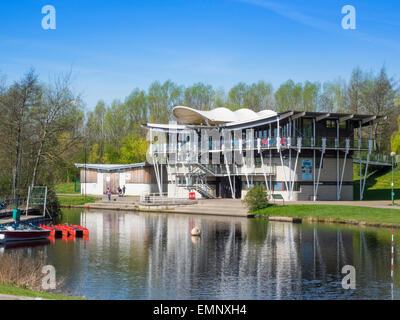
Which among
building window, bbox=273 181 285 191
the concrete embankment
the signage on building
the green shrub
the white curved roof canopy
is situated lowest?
Result: the concrete embankment

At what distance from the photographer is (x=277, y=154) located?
171ft

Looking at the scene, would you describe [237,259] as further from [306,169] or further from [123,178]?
[123,178]

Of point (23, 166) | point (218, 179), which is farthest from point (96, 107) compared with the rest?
point (23, 166)

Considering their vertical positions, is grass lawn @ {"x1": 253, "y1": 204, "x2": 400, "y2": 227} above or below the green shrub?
below

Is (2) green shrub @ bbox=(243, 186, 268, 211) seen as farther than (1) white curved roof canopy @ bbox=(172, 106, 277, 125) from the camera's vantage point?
No

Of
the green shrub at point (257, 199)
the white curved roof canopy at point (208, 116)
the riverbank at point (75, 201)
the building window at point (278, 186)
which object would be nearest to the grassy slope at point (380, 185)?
the building window at point (278, 186)

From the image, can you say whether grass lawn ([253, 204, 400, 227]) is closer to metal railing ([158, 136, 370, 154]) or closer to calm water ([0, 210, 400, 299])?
calm water ([0, 210, 400, 299])

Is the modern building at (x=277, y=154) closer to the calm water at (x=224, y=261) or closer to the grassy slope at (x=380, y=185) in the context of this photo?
the grassy slope at (x=380, y=185)

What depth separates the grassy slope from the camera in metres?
56.7

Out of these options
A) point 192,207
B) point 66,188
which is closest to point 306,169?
point 192,207

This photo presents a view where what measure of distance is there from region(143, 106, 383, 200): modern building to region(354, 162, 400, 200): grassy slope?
175 inches

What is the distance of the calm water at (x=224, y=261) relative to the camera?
733 inches

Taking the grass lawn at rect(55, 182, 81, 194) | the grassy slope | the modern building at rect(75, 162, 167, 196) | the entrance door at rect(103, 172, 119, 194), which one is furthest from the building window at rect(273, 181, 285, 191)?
the grass lawn at rect(55, 182, 81, 194)

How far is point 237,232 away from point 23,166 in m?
21.6
